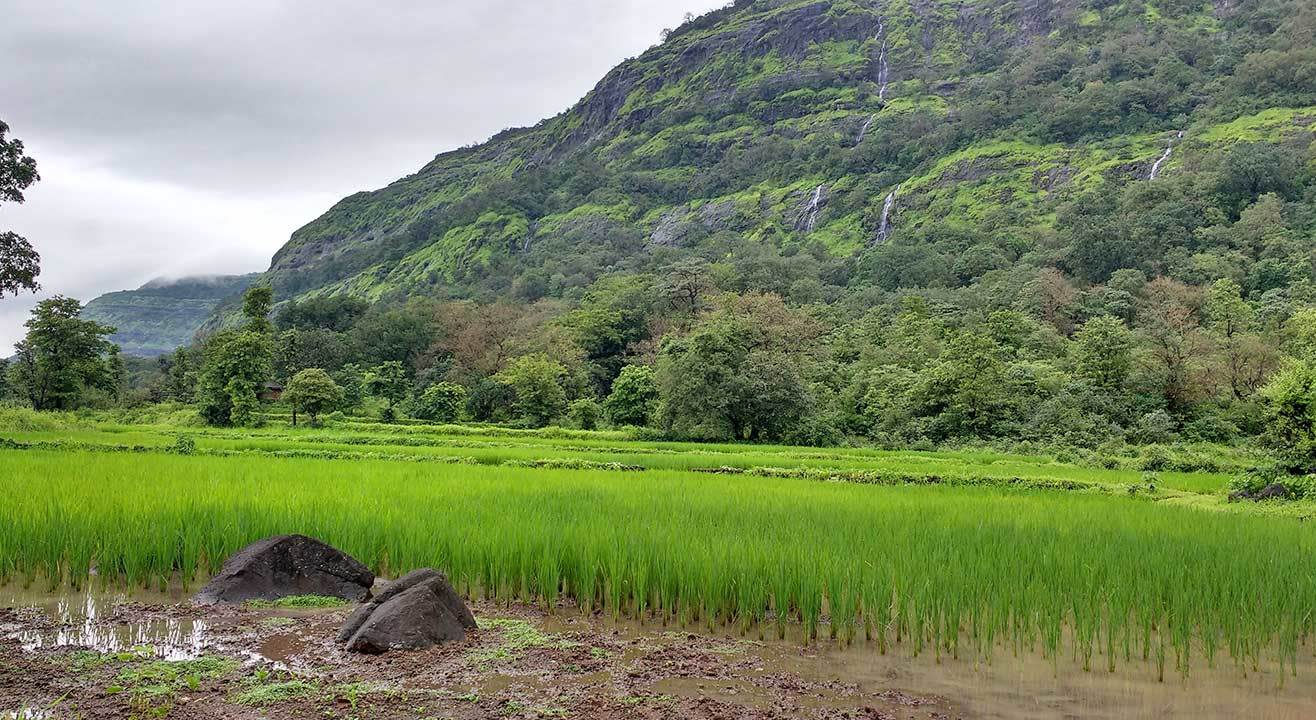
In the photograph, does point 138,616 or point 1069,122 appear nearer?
point 138,616

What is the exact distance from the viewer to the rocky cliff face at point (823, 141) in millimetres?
71312

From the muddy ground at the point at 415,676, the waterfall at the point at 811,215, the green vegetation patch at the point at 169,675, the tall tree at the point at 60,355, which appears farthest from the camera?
the waterfall at the point at 811,215

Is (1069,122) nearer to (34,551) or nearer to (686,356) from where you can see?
(686,356)

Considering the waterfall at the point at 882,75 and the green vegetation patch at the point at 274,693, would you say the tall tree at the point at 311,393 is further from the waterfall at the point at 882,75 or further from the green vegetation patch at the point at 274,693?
the waterfall at the point at 882,75

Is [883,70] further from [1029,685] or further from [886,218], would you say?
[1029,685]

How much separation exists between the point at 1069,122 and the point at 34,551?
86.2 m

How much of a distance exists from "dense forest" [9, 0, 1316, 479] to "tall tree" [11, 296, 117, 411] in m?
5.22

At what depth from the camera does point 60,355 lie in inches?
1512

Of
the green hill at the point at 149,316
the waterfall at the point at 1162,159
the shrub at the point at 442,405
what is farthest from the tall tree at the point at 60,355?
the green hill at the point at 149,316

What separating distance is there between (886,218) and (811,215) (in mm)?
9779

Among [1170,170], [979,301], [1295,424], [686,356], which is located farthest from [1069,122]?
[1295,424]

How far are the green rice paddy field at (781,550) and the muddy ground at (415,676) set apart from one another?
693mm

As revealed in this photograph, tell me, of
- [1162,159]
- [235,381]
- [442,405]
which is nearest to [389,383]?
[442,405]

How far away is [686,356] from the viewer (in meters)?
28.3
